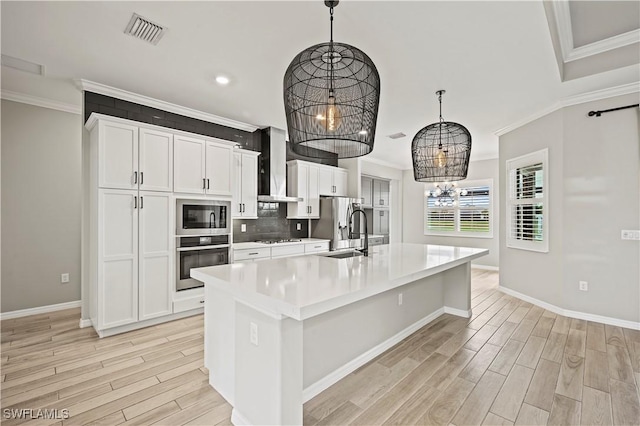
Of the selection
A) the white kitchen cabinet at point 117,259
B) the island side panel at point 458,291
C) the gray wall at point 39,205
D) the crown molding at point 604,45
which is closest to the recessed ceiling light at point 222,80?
the white kitchen cabinet at point 117,259

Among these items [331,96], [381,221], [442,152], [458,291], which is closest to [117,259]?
[331,96]

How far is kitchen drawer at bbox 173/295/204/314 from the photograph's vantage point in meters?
3.63

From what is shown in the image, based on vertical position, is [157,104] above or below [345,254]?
above

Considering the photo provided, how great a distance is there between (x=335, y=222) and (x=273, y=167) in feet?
4.83

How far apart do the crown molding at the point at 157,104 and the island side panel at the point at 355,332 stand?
3.38 metres

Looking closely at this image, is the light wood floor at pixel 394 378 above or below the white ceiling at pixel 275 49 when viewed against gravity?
below

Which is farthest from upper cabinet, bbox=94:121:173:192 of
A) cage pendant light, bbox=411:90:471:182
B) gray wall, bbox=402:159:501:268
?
gray wall, bbox=402:159:501:268

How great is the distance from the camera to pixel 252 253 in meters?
4.29

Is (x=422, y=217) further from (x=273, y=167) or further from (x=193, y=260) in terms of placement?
(x=193, y=260)

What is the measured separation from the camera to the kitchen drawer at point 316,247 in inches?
199

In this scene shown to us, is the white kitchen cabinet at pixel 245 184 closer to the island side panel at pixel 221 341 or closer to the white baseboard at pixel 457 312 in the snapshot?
the island side panel at pixel 221 341

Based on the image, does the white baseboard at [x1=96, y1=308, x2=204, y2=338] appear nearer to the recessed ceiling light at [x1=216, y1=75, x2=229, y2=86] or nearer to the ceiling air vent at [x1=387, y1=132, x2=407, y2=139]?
the recessed ceiling light at [x1=216, y1=75, x2=229, y2=86]

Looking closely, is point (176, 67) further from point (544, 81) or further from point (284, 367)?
point (544, 81)

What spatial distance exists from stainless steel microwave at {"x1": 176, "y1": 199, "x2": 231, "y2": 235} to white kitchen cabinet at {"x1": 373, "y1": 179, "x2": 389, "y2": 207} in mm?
4551
